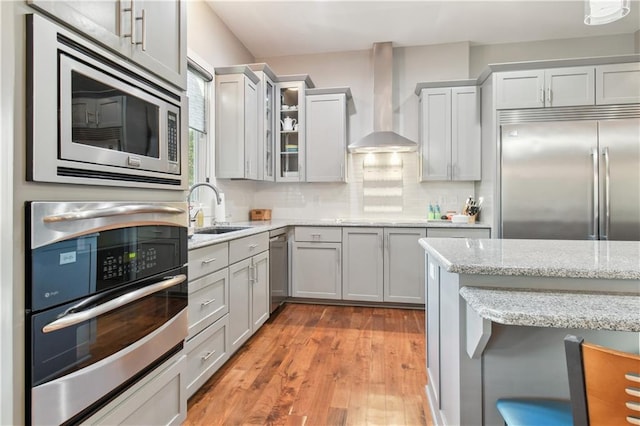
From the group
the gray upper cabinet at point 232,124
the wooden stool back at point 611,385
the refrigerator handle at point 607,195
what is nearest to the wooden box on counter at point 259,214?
the gray upper cabinet at point 232,124

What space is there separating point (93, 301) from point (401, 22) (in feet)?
12.6

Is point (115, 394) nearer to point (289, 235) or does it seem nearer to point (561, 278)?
point (561, 278)

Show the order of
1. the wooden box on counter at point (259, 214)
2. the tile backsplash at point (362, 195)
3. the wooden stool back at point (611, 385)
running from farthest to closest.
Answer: the wooden box on counter at point (259, 214)
the tile backsplash at point (362, 195)
the wooden stool back at point (611, 385)

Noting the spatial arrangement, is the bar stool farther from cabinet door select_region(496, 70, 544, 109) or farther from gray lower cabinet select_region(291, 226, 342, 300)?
cabinet door select_region(496, 70, 544, 109)

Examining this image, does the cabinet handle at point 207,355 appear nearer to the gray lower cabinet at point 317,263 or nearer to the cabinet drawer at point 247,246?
the cabinet drawer at point 247,246

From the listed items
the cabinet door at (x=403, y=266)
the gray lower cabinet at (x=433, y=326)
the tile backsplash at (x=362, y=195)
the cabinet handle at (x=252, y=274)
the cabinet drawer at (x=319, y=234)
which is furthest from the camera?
the tile backsplash at (x=362, y=195)

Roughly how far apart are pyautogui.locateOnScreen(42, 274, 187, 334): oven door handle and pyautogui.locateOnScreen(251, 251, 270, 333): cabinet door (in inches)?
55.6

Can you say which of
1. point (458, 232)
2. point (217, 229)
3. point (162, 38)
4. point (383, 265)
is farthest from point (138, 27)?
point (458, 232)

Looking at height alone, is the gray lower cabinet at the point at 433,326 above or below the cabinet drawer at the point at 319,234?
below

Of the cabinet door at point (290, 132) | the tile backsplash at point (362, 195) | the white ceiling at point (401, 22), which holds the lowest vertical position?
the tile backsplash at point (362, 195)

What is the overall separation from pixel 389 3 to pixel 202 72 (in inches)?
76.8

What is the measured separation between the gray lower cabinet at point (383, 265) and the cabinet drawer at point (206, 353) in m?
1.74

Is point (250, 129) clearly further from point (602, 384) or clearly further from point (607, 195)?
point (607, 195)

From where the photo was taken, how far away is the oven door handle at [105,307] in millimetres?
894
